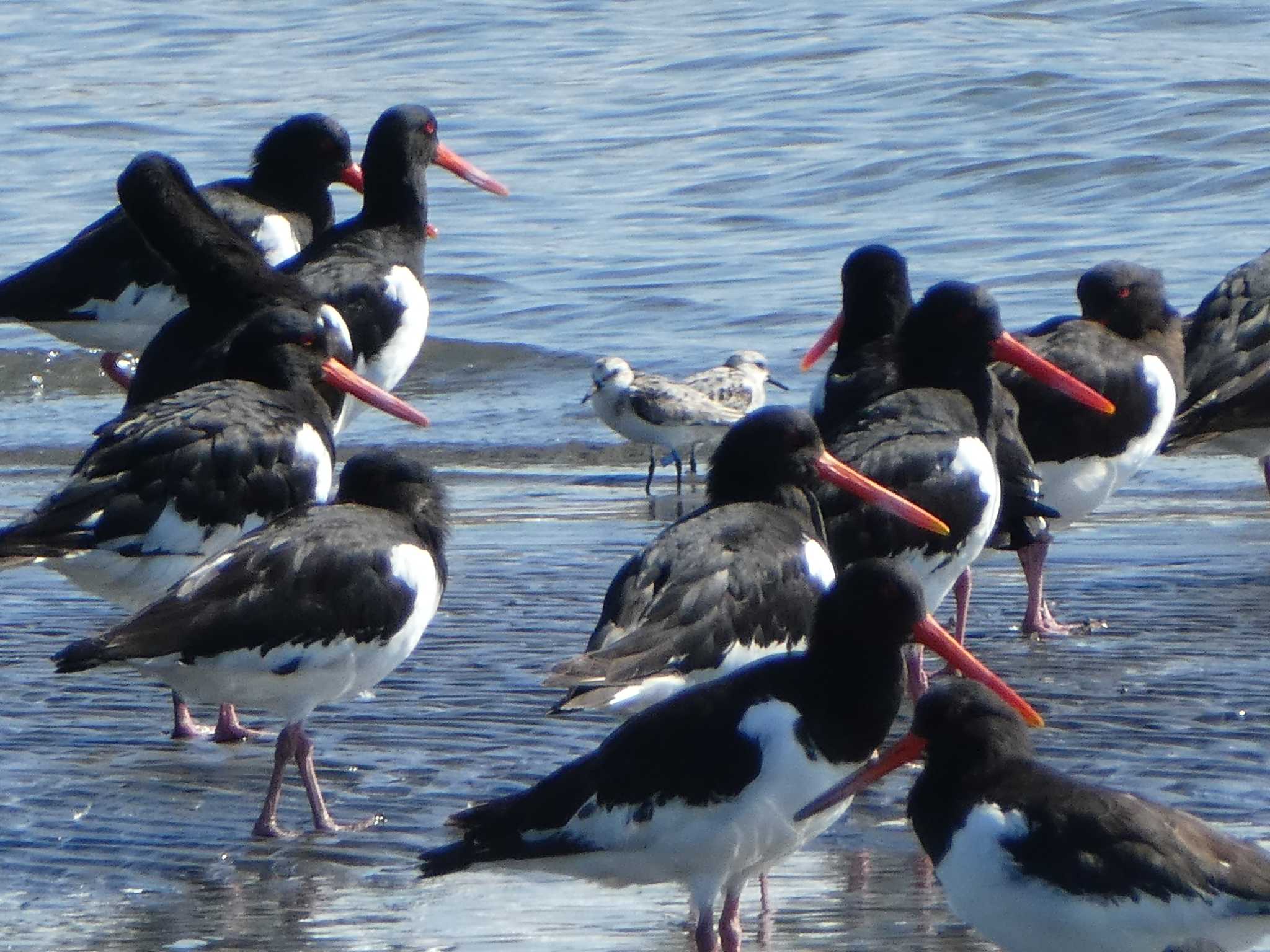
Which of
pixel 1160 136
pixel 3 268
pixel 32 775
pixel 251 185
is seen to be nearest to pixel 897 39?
pixel 1160 136

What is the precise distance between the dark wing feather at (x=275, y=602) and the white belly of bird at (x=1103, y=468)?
3.00 metres

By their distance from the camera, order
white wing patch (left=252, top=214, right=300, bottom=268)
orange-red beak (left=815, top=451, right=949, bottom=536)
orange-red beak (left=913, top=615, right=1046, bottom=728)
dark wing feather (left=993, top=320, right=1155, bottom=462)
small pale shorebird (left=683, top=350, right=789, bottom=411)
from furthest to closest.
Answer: small pale shorebird (left=683, top=350, right=789, bottom=411), white wing patch (left=252, top=214, right=300, bottom=268), dark wing feather (left=993, top=320, right=1155, bottom=462), orange-red beak (left=815, top=451, right=949, bottom=536), orange-red beak (left=913, top=615, right=1046, bottom=728)

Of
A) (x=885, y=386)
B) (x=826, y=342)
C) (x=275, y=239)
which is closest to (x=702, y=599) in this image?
(x=885, y=386)

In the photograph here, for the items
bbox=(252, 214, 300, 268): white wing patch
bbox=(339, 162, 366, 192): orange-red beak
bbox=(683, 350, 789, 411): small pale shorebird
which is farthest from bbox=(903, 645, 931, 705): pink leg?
bbox=(339, 162, 366, 192): orange-red beak

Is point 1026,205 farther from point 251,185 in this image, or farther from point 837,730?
point 837,730

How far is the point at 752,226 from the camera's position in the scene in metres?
16.3

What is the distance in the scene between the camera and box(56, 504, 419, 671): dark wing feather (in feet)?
18.2

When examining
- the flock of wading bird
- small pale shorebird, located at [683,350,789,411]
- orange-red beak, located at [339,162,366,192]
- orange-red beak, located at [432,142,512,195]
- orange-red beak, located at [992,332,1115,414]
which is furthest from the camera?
small pale shorebird, located at [683,350,789,411]

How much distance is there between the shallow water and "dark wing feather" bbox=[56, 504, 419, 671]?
50cm

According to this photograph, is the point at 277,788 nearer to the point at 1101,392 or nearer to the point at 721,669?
the point at 721,669

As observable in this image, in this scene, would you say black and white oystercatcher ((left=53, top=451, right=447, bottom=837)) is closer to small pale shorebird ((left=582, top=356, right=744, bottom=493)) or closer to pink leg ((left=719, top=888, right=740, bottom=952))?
pink leg ((left=719, top=888, right=740, bottom=952))

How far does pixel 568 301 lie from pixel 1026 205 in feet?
12.7

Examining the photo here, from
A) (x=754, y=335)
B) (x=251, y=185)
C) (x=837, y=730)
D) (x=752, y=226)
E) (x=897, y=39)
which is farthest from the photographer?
(x=897, y=39)

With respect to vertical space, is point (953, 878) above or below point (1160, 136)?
above
